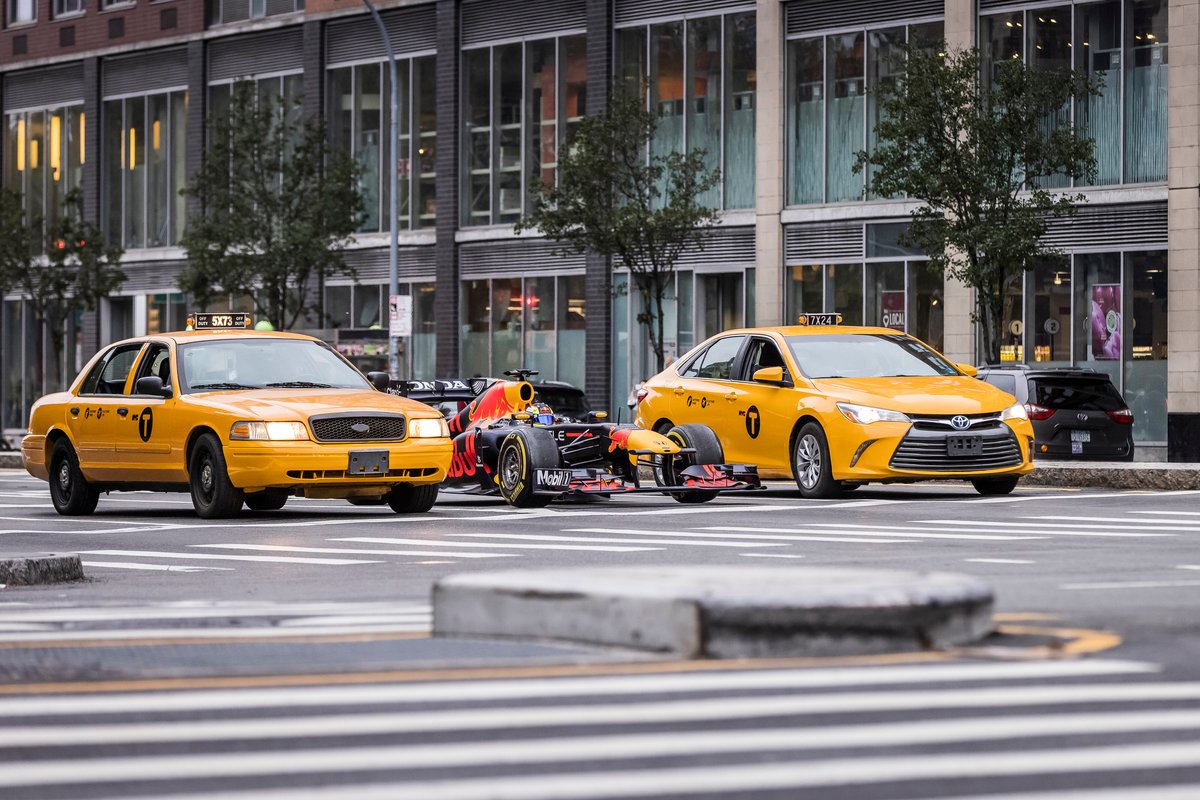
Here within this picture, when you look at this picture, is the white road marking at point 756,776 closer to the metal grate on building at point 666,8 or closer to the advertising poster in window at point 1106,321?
the advertising poster in window at point 1106,321

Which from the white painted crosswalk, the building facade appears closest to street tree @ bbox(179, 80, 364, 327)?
the building facade

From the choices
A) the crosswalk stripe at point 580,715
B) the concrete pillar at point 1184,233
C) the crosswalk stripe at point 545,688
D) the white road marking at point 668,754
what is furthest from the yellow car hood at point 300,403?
the concrete pillar at point 1184,233

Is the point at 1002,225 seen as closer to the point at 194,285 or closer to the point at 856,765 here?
the point at 194,285

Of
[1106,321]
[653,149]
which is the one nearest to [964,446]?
[1106,321]

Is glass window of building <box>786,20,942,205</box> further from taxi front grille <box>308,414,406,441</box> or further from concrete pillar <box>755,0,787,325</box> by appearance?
taxi front grille <box>308,414,406,441</box>

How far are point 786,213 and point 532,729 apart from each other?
105 feet

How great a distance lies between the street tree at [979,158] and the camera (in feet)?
97.7

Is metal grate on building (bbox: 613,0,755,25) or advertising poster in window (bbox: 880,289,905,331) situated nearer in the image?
advertising poster in window (bbox: 880,289,905,331)

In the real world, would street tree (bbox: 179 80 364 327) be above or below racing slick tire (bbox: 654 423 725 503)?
above

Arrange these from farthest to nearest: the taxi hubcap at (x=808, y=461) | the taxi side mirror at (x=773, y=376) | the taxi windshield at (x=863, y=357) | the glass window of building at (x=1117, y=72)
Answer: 1. the glass window of building at (x=1117, y=72)
2. the taxi windshield at (x=863, y=357)
3. the taxi side mirror at (x=773, y=376)
4. the taxi hubcap at (x=808, y=461)

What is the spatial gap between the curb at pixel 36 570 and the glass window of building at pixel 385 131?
102 ft

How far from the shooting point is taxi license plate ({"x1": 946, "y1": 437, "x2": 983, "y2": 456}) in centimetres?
2012

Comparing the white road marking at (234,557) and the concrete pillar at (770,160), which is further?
the concrete pillar at (770,160)

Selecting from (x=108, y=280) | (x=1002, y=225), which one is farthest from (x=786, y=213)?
(x=108, y=280)
